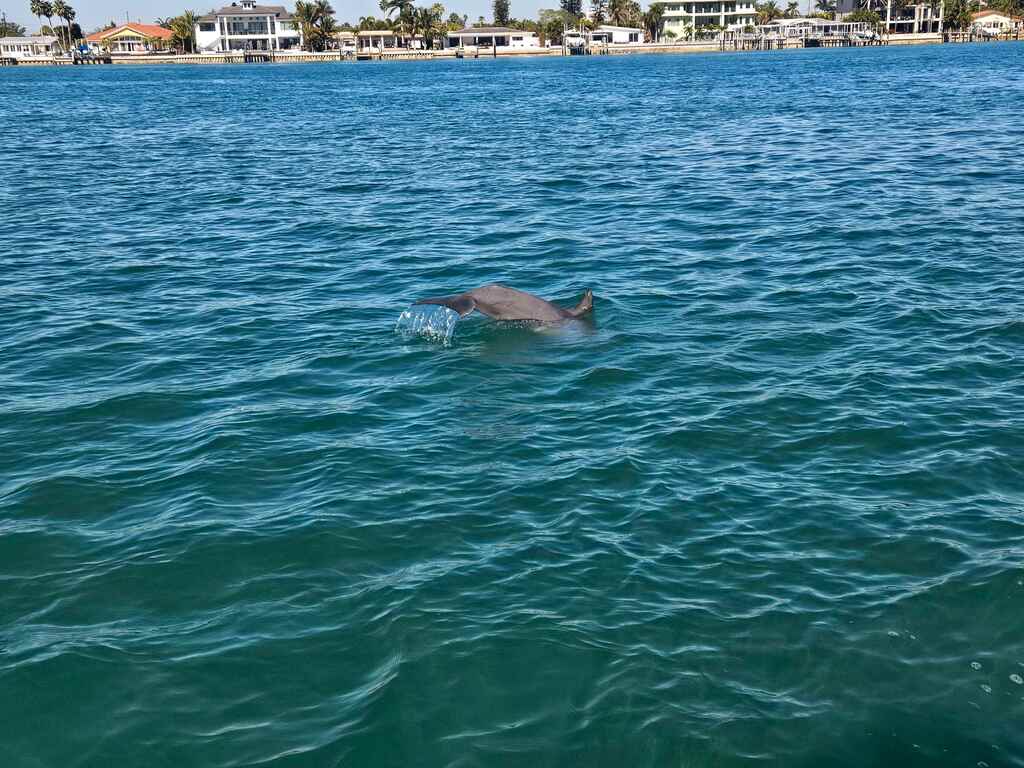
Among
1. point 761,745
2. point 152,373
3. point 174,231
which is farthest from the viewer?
point 174,231

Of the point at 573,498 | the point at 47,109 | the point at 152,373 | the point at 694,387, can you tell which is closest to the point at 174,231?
the point at 152,373

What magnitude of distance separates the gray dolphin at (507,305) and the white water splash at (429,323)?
457mm

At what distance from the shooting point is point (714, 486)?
12.0m

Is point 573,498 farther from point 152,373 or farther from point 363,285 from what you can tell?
point 363,285

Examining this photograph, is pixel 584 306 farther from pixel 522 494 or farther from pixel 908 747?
pixel 908 747

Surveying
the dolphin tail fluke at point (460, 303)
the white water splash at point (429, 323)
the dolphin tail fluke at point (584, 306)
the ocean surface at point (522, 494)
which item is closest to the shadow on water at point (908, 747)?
the ocean surface at point (522, 494)

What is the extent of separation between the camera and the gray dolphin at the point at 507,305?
17.2m

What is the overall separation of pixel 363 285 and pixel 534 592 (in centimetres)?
1319

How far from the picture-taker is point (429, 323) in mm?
18125

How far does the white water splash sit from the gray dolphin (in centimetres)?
46

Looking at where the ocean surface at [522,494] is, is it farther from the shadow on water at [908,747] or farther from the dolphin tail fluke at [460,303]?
the dolphin tail fluke at [460,303]

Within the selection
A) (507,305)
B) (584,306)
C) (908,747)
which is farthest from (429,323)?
(908,747)

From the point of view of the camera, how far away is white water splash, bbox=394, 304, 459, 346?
1762 cm

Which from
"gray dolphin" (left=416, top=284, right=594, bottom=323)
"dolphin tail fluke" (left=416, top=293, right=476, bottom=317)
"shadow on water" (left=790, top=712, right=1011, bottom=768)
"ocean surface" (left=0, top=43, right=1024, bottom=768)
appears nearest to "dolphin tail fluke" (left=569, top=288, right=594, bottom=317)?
→ "gray dolphin" (left=416, top=284, right=594, bottom=323)
